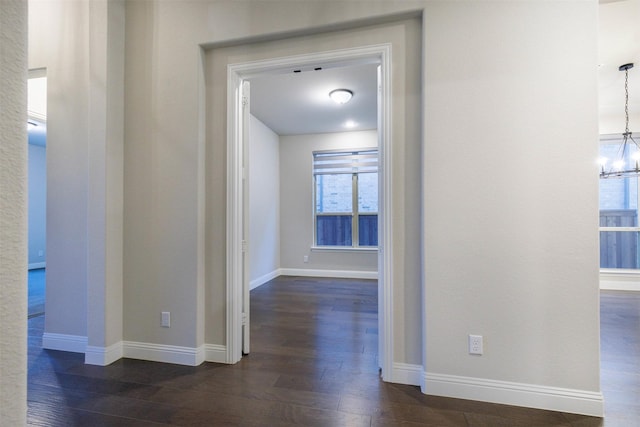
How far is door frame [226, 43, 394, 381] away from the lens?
2.01 meters

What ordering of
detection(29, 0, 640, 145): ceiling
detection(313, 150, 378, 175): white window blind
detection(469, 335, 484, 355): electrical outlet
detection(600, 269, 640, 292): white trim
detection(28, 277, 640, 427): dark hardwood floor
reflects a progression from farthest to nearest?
detection(313, 150, 378, 175): white window blind
detection(600, 269, 640, 292): white trim
detection(29, 0, 640, 145): ceiling
detection(469, 335, 484, 355): electrical outlet
detection(28, 277, 640, 427): dark hardwood floor

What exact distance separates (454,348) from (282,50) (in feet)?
7.93

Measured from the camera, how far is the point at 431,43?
1887mm

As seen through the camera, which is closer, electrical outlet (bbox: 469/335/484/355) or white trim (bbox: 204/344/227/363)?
electrical outlet (bbox: 469/335/484/355)

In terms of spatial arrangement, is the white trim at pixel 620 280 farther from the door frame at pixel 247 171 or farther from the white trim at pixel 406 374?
the door frame at pixel 247 171

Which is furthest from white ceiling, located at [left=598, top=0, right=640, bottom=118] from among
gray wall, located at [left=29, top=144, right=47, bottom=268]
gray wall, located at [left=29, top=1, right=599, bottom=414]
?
gray wall, located at [left=29, top=144, right=47, bottom=268]

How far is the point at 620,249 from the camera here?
493 cm

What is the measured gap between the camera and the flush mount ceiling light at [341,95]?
3779 millimetres

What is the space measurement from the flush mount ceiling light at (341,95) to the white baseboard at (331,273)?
3.12 m

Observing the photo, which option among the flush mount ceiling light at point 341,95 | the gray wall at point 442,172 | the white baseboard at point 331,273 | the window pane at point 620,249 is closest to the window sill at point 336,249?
the white baseboard at point 331,273

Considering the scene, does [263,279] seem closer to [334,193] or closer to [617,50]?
[334,193]

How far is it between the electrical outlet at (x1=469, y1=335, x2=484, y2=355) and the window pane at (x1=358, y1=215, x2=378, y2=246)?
384 centimetres

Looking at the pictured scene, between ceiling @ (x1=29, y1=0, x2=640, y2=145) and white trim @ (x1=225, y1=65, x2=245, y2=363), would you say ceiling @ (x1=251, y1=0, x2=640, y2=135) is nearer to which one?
ceiling @ (x1=29, y1=0, x2=640, y2=145)

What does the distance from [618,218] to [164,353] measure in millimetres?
6946
